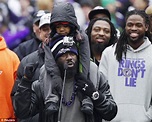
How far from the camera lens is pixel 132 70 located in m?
7.60

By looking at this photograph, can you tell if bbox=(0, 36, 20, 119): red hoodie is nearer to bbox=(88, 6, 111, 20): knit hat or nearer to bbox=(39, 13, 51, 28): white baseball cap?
bbox=(39, 13, 51, 28): white baseball cap

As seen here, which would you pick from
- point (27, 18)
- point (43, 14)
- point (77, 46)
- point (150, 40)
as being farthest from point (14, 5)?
point (77, 46)

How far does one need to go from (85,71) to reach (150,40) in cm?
210

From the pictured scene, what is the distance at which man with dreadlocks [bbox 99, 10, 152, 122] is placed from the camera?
755 centimetres

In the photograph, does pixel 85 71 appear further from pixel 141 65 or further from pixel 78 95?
pixel 141 65

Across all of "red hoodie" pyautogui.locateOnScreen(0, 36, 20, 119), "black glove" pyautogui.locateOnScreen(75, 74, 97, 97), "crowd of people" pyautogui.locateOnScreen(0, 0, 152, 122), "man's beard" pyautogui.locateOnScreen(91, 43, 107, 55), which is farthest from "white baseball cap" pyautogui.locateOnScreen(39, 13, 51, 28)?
"black glove" pyautogui.locateOnScreen(75, 74, 97, 97)

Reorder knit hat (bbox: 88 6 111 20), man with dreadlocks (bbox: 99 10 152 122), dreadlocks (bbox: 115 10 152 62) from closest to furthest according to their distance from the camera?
man with dreadlocks (bbox: 99 10 152 122) → dreadlocks (bbox: 115 10 152 62) → knit hat (bbox: 88 6 111 20)

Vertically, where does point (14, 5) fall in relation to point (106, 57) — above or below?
above

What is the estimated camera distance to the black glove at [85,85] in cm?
605

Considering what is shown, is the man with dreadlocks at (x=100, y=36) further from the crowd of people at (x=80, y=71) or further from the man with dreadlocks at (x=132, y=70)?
the man with dreadlocks at (x=132, y=70)

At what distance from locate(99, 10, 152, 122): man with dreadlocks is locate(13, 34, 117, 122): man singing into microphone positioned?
1.37m

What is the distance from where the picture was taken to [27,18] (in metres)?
11.3

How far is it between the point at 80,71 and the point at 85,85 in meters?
0.14

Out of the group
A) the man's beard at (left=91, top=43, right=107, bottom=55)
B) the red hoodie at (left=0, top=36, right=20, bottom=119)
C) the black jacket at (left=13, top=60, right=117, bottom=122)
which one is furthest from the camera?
the man's beard at (left=91, top=43, right=107, bottom=55)
